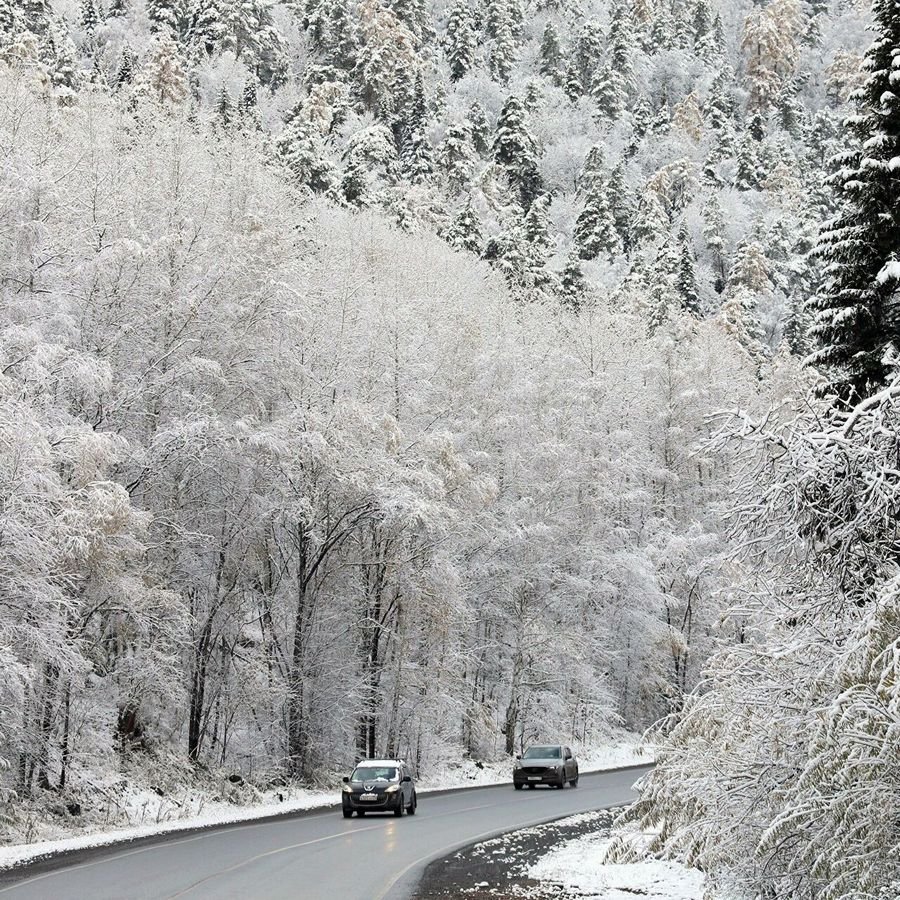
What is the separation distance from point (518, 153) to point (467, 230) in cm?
2345

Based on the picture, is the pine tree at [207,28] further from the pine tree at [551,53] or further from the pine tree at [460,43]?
the pine tree at [551,53]

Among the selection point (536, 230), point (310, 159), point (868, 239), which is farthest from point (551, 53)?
point (868, 239)

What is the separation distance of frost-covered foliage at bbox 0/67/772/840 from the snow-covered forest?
0.14 meters

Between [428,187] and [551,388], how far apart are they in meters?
43.3

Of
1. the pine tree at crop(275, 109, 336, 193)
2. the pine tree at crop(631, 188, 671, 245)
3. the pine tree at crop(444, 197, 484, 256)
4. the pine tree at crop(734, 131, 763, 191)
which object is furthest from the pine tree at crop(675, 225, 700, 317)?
the pine tree at crop(734, 131, 763, 191)

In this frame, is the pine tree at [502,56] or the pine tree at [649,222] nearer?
the pine tree at [649,222]

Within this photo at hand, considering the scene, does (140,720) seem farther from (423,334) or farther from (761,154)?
(761,154)

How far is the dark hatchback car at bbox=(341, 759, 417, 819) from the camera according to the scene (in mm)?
24828

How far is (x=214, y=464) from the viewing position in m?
26.8

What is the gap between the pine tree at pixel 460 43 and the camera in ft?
404

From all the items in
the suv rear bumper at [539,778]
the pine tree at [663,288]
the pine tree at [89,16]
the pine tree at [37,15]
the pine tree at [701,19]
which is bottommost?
the suv rear bumper at [539,778]

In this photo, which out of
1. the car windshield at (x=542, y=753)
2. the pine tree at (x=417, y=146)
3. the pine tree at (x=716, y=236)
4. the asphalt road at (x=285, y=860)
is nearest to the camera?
the asphalt road at (x=285, y=860)

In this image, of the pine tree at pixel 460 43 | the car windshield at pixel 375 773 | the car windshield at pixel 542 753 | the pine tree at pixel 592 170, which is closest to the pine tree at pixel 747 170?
the pine tree at pixel 592 170

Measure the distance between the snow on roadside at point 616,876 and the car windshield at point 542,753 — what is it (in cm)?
1614
